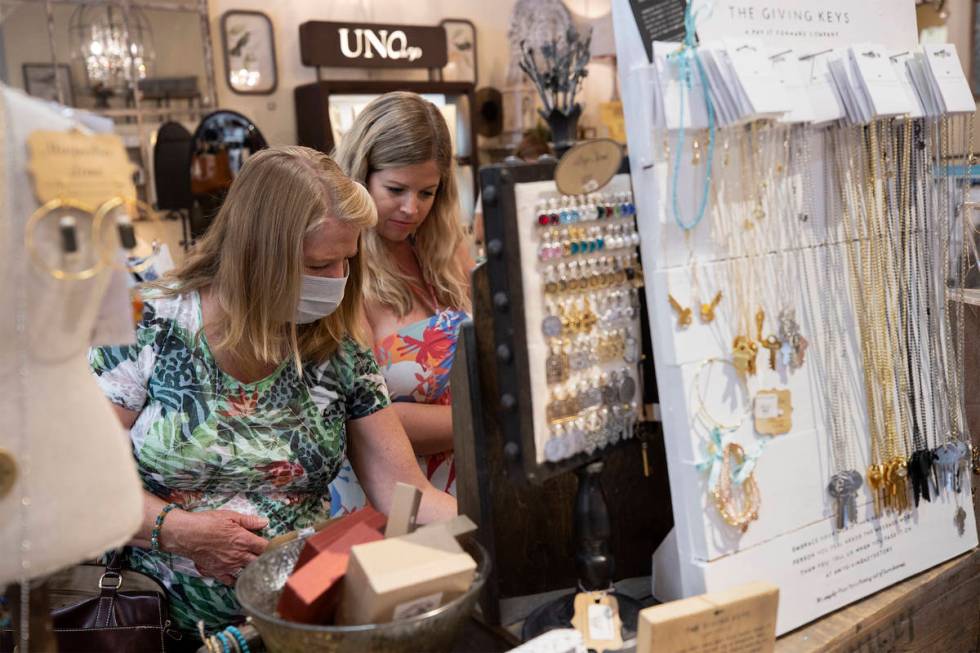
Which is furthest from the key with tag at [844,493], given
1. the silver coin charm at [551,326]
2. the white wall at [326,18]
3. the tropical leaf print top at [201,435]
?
the white wall at [326,18]

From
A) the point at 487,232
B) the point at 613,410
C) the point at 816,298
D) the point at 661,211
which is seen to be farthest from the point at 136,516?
the point at 816,298

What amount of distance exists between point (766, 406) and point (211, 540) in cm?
86

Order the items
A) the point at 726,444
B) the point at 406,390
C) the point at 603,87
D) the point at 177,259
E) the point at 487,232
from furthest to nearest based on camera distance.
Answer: the point at 603,87 < the point at 177,259 < the point at 406,390 < the point at 726,444 < the point at 487,232

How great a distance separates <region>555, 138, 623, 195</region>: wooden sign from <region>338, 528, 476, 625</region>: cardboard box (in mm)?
463

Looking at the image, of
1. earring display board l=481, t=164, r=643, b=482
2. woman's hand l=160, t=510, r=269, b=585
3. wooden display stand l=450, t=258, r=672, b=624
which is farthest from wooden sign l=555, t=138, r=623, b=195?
woman's hand l=160, t=510, r=269, b=585

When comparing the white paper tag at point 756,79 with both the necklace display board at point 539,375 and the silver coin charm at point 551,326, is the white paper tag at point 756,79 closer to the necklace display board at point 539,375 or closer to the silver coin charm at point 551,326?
the necklace display board at point 539,375

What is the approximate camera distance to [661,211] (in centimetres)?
115

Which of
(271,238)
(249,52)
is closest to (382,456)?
(271,238)

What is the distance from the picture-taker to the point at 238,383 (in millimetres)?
1480

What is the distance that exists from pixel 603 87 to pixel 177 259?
116 inches

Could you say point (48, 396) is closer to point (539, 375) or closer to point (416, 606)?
point (416, 606)

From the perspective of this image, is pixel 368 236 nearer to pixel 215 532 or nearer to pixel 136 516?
pixel 215 532

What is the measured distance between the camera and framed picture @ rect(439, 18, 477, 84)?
5.02 m

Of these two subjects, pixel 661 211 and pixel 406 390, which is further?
pixel 406 390
